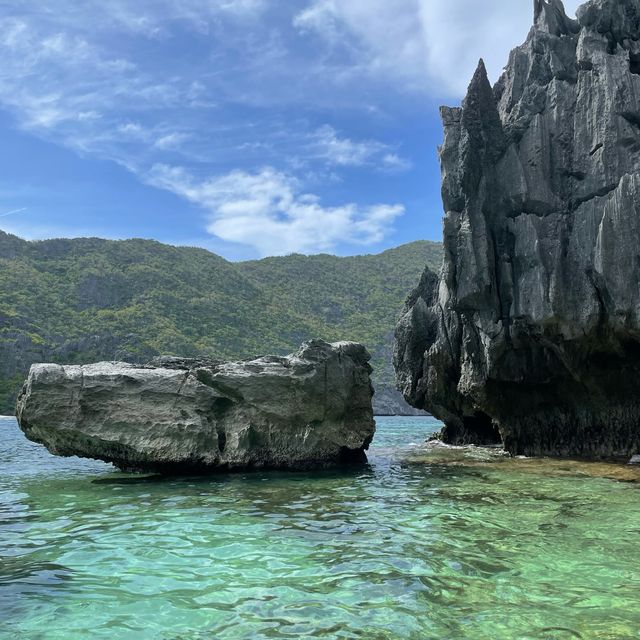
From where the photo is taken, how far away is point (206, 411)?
62.0 ft

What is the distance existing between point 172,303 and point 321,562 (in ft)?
337

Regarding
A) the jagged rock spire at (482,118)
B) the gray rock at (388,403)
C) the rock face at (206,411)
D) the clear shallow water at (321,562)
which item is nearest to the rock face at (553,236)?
the jagged rock spire at (482,118)

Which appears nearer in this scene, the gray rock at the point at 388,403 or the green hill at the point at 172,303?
the green hill at the point at 172,303

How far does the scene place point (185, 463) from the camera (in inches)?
714

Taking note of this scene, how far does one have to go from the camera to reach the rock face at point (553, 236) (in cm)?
2245

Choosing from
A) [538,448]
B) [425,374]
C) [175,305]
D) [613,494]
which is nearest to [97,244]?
[175,305]

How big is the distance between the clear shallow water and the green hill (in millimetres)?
72010

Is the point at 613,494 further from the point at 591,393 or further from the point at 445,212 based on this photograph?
the point at 445,212

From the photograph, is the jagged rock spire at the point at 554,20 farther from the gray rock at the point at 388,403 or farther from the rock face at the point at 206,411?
the gray rock at the point at 388,403

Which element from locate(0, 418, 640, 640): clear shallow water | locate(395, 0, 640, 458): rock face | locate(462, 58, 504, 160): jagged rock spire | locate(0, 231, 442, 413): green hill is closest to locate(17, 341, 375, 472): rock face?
locate(0, 418, 640, 640): clear shallow water

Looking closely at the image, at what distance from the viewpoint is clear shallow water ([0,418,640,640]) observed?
21.2ft

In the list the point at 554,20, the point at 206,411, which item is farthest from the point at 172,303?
the point at 206,411

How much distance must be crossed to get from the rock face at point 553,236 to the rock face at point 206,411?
298 inches

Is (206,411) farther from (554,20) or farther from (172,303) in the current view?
(172,303)
